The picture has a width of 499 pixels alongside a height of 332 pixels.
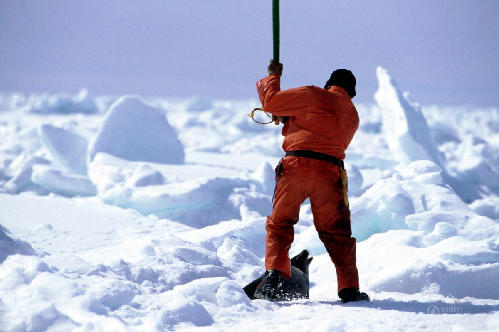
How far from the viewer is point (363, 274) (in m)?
3.35

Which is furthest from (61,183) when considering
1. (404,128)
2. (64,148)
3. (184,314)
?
(184,314)

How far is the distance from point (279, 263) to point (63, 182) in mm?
6107

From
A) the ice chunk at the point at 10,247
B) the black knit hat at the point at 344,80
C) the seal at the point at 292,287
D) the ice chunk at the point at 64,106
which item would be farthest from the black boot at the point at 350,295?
the ice chunk at the point at 64,106

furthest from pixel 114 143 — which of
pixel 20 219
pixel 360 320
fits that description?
pixel 360 320

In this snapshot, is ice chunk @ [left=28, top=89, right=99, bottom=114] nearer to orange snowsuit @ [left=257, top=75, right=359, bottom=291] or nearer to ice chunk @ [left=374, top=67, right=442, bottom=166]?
ice chunk @ [left=374, top=67, right=442, bottom=166]

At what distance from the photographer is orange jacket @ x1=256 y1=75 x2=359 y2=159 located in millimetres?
2418

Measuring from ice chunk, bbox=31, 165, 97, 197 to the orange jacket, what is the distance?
595 cm

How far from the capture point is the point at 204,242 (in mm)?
3904

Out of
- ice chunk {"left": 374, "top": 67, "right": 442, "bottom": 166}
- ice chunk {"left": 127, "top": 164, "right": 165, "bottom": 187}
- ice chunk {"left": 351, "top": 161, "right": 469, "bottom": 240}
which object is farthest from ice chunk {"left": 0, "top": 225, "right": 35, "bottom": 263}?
ice chunk {"left": 374, "top": 67, "right": 442, "bottom": 166}

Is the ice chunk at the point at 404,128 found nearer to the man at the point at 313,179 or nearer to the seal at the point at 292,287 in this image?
the seal at the point at 292,287

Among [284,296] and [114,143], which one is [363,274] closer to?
[284,296]

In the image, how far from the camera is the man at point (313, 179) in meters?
2.41

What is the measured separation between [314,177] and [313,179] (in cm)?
1

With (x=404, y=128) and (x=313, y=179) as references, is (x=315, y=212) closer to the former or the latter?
(x=313, y=179)
